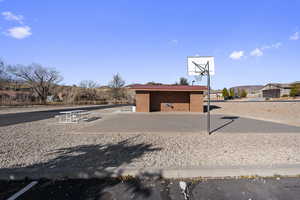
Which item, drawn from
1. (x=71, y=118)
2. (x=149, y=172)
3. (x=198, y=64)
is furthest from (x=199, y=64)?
(x=71, y=118)

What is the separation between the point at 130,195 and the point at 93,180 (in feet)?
3.15

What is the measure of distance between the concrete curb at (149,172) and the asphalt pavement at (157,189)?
0.35 ft

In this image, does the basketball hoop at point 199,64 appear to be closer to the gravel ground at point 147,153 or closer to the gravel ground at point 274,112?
the gravel ground at point 147,153

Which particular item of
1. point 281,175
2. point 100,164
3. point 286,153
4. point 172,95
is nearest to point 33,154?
point 100,164

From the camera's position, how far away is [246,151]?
4.75 meters

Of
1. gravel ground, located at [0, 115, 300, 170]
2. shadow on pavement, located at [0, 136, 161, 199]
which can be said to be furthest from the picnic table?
shadow on pavement, located at [0, 136, 161, 199]

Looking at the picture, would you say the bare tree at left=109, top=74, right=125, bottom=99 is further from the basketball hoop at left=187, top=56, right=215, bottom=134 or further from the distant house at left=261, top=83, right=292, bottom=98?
the distant house at left=261, top=83, right=292, bottom=98

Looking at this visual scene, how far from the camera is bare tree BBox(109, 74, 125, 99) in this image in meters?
54.2

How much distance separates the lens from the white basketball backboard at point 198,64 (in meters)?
8.62

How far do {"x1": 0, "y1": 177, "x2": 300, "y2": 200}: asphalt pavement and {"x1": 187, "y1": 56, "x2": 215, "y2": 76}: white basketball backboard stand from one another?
21.8 feet

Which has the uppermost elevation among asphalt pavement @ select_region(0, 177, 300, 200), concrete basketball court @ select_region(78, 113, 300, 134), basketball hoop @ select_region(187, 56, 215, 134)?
basketball hoop @ select_region(187, 56, 215, 134)

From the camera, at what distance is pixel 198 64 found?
983 centimetres

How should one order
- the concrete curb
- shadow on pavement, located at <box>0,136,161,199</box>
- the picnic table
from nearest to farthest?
shadow on pavement, located at <box>0,136,161,199</box> → the concrete curb → the picnic table

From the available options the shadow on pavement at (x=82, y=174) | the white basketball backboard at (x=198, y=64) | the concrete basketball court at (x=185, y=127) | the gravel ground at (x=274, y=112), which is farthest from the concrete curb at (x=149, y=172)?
the gravel ground at (x=274, y=112)
